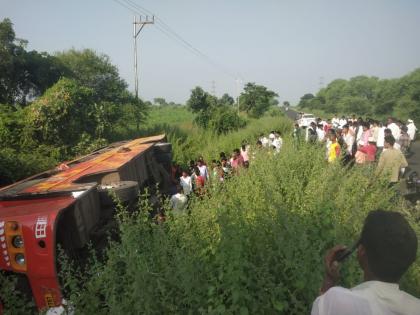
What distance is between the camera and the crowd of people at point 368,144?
707 cm

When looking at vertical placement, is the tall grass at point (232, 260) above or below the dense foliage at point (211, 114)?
below

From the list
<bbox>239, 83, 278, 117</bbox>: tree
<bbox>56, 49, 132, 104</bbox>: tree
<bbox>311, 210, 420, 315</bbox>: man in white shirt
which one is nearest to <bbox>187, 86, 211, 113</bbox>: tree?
<bbox>56, 49, 132, 104</bbox>: tree

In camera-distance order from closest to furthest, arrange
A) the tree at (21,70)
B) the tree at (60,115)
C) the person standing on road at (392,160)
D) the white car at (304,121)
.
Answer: the person standing on road at (392,160)
the tree at (60,115)
the tree at (21,70)
the white car at (304,121)

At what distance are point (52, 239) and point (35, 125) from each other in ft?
25.9

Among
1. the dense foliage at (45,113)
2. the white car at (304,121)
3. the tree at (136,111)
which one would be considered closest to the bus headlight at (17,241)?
the dense foliage at (45,113)

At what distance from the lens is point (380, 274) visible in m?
1.69

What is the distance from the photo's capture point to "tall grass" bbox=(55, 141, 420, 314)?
303 cm

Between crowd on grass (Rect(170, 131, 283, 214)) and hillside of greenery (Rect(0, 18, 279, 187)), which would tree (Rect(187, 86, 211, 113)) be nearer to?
hillside of greenery (Rect(0, 18, 279, 187))

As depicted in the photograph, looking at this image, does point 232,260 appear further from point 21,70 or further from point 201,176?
point 21,70

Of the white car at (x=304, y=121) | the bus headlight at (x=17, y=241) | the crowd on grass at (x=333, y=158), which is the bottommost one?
the bus headlight at (x=17, y=241)

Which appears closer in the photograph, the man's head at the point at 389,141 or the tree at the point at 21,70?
the man's head at the point at 389,141

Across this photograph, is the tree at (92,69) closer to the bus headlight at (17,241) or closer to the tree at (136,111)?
the tree at (136,111)

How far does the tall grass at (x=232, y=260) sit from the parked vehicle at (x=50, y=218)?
511mm

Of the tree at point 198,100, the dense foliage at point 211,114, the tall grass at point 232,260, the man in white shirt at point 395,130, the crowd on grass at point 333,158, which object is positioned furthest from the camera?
the tree at point 198,100
